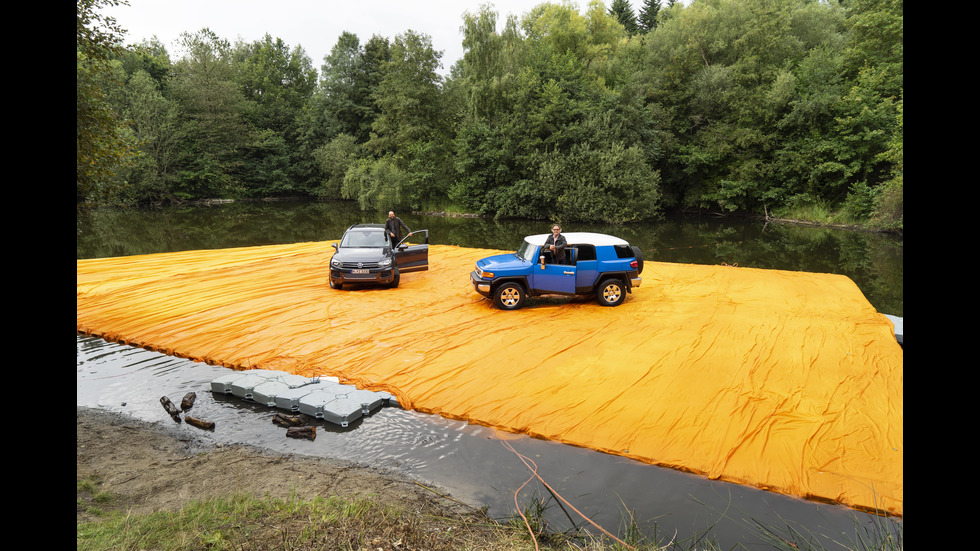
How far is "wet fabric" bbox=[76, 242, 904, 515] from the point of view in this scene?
20.3 ft

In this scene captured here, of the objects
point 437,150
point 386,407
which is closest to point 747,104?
point 437,150

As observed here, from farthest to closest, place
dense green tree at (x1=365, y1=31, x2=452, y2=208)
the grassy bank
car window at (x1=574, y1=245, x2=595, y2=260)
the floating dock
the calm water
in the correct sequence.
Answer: dense green tree at (x1=365, y1=31, x2=452, y2=208), car window at (x1=574, y1=245, x2=595, y2=260), the floating dock, the calm water, the grassy bank

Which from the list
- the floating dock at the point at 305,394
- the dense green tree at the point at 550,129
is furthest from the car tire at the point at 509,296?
the dense green tree at the point at 550,129

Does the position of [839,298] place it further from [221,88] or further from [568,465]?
[221,88]

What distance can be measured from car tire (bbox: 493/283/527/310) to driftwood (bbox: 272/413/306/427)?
5910 mm

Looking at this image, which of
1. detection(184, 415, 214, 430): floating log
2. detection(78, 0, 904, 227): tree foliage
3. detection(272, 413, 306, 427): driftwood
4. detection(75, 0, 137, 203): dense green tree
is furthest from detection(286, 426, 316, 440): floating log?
detection(78, 0, 904, 227): tree foliage

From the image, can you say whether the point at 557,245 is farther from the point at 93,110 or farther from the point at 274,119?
the point at 274,119

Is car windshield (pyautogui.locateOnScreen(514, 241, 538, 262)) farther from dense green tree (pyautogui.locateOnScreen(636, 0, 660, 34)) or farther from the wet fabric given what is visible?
dense green tree (pyautogui.locateOnScreen(636, 0, 660, 34))

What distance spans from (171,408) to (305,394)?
1.94 meters

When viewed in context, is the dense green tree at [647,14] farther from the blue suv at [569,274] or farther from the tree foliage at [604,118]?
the blue suv at [569,274]

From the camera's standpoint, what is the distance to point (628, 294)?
13.6 metres

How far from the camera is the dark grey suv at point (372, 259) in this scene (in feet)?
44.8

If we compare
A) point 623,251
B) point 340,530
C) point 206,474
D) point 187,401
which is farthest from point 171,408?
point 623,251
